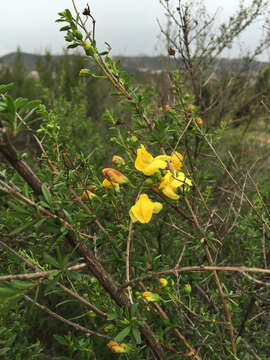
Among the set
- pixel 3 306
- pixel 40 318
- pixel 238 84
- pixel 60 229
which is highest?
pixel 238 84

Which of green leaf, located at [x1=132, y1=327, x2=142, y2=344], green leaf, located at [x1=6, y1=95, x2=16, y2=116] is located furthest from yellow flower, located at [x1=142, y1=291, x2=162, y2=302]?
green leaf, located at [x1=6, y1=95, x2=16, y2=116]

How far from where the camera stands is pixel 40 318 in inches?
75.9

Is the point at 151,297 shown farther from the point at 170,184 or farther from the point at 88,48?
the point at 88,48

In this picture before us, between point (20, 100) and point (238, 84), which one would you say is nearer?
point (20, 100)

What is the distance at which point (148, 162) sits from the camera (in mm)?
773

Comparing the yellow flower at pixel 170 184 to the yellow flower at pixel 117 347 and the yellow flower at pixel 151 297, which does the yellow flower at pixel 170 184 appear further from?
the yellow flower at pixel 117 347

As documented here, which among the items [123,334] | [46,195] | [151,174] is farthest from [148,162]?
[123,334]

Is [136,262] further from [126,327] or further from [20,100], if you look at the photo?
[20,100]

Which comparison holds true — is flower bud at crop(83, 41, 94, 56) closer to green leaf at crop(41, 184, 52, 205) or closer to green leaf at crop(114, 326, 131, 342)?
green leaf at crop(41, 184, 52, 205)

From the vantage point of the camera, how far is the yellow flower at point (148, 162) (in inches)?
28.3

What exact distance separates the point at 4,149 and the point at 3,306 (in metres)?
0.31

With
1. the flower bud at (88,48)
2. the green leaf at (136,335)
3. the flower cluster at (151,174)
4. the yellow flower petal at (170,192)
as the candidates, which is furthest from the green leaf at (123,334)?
the flower bud at (88,48)

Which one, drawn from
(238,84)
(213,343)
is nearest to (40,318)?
(213,343)

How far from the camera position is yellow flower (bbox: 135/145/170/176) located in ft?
2.35
